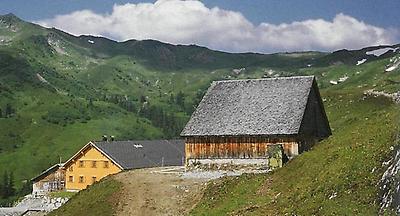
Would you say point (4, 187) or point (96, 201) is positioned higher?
point (96, 201)

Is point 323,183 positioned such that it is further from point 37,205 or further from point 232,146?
point 37,205

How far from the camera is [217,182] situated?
40.2 metres

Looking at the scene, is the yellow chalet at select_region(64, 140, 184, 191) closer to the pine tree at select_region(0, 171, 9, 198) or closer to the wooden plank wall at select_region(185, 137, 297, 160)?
the wooden plank wall at select_region(185, 137, 297, 160)

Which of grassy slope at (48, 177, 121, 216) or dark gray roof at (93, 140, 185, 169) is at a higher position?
dark gray roof at (93, 140, 185, 169)

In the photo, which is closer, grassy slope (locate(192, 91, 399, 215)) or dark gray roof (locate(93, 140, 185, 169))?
grassy slope (locate(192, 91, 399, 215))

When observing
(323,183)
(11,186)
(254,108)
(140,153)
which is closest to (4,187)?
(11,186)

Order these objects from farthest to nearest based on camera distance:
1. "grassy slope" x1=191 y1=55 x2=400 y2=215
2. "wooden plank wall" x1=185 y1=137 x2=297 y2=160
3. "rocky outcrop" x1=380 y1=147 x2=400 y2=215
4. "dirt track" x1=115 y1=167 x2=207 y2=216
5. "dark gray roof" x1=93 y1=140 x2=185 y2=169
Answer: "dark gray roof" x1=93 y1=140 x2=185 y2=169 < "wooden plank wall" x1=185 y1=137 x2=297 y2=160 < "dirt track" x1=115 y1=167 x2=207 y2=216 < "grassy slope" x1=191 y1=55 x2=400 y2=215 < "rocky outcrop" x1=380 y1=147 x2=400 y2=215

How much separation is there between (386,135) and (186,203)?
1427cm

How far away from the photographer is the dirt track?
38.0 meters

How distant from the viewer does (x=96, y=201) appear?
42.0 m

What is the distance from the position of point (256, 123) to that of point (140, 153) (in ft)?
140

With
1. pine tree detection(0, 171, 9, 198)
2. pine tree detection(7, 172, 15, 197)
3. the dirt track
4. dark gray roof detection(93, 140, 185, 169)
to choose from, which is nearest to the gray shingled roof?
the dirt track

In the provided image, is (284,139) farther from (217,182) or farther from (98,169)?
(98,169)

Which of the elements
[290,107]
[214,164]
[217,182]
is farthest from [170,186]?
[290,107]
